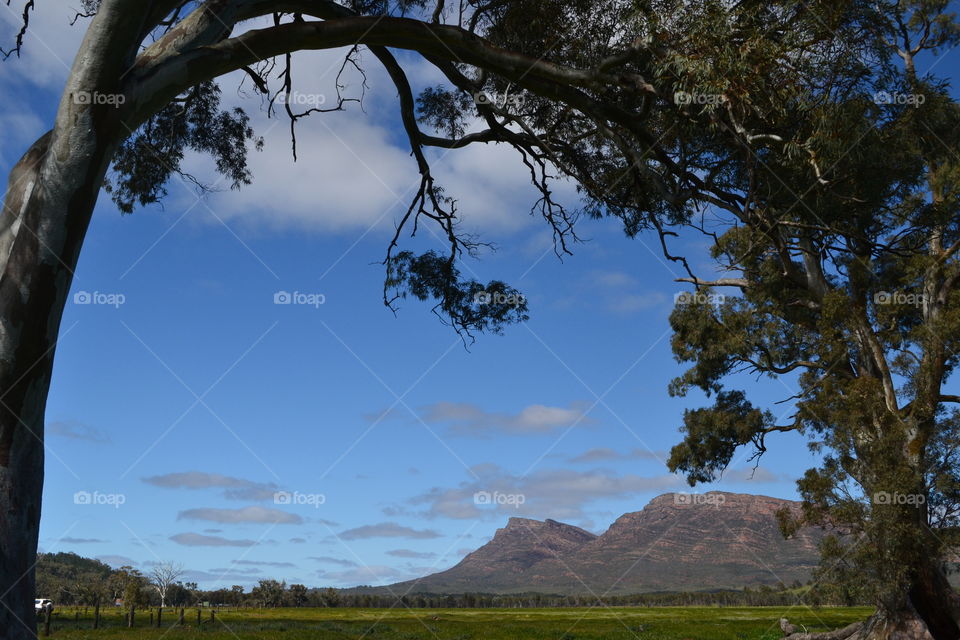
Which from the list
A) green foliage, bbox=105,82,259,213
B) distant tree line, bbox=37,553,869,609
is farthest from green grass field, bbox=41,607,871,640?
green foliage, bbox=105,82,259,213

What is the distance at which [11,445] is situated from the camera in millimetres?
4168

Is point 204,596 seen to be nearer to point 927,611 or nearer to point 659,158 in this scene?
point 927,611

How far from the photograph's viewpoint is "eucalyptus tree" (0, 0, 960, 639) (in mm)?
4535

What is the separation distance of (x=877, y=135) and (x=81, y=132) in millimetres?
6557

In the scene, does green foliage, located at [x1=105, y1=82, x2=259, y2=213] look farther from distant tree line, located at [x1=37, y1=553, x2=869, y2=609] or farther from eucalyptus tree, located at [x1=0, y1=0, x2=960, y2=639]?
distant tree line, located at [x1=37, y1=553, x2=869, y2=609]

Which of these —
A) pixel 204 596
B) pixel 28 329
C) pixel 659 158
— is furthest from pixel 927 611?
pixel 204 596

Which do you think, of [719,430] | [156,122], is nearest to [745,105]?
[156,122]

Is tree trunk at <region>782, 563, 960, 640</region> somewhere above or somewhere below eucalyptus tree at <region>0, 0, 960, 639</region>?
below

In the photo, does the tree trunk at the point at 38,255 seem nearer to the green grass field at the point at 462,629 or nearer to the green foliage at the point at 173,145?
the green foliage at the point at 173,145

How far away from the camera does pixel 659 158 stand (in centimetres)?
700

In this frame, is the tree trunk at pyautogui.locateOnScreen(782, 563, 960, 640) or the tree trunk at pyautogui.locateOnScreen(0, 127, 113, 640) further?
the tree trunk at pyautogui.locateOnScreen(782, 563, 960, 640)

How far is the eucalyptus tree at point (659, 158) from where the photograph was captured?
179 inches

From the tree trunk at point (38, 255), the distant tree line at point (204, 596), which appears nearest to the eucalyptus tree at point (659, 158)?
the tree trunk at point (38, 255)

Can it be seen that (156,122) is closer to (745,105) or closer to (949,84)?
(745,105)
